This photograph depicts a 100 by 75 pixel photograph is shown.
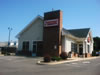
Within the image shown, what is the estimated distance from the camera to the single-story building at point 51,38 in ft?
98.7

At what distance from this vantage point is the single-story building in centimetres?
Result: 3008

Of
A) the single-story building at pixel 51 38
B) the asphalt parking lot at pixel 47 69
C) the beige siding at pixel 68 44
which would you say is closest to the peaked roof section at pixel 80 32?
the single-story building at pixel 51 38

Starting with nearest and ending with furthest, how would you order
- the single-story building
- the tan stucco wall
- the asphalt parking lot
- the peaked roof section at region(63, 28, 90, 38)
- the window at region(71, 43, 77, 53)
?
1. the asphalt parking lot
2. the single-story building
3. the tan stucco wall
4. the window at region(71, 43, 77, 53)
5. the peaked roof section at region(63, 28, 90, 38)

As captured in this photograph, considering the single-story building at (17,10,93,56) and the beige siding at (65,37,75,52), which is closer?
the single-story building at (17,10,93,56)

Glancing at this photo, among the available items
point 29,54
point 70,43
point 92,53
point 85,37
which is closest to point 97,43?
point 92,53

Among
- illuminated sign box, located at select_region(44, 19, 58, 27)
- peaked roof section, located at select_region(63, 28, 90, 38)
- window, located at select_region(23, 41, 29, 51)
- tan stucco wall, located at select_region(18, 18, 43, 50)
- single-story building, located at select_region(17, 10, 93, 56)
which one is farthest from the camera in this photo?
peaked roof section, located at select_region(63, 28, 90, 38)

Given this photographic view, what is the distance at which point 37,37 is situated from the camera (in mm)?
34094

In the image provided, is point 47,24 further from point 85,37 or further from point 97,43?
point 97,43

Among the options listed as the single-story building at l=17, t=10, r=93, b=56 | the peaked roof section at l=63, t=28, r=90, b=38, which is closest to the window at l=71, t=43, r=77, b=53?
the single-story building at l=17, t=10, r=93, b=56

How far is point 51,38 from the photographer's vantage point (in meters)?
30.5

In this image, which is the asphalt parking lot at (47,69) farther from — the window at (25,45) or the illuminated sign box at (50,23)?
the window at (25,45)

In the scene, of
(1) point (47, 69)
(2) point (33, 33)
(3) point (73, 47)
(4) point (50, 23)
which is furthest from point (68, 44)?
(1) point (47, 69)

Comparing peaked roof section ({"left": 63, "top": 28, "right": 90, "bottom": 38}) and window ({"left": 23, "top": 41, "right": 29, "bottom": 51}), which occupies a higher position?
peaked roof section ({"left": 63, "top": 28, "right": 90, "bottom": 38})

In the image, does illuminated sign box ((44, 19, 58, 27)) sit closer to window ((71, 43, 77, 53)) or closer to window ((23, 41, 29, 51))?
window ((23, 41, 29, 51))
